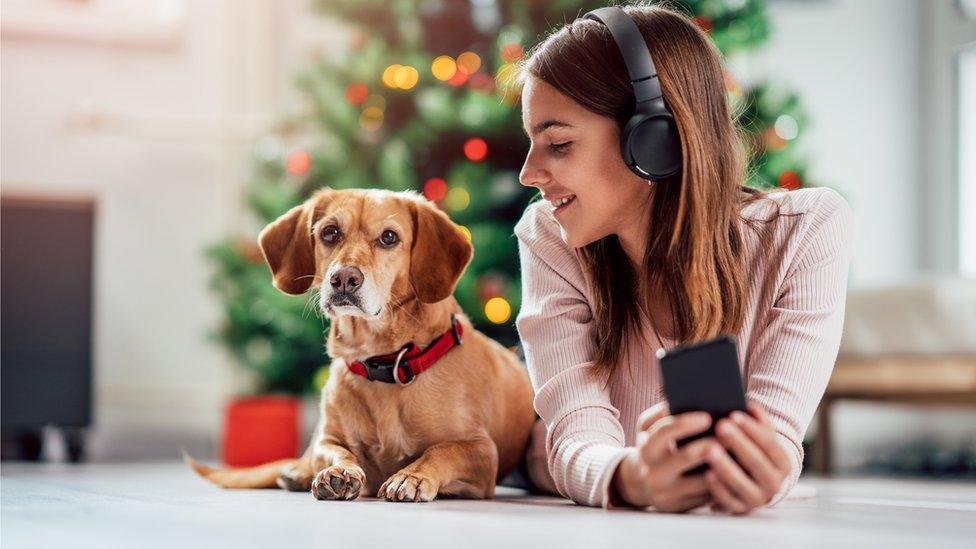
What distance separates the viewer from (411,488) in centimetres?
147

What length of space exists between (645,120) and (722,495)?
465 mm

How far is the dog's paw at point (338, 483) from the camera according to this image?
1.49 m

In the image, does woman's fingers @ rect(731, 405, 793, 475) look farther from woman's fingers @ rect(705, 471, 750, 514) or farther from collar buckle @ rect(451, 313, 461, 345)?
collar buckle @ rect(451, 313, 461, 345)

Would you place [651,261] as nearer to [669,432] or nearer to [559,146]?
[559,146]

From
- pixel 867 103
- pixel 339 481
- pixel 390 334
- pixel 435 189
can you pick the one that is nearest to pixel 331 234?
pixel 390 334

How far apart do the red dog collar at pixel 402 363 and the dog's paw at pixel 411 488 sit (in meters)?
0.19

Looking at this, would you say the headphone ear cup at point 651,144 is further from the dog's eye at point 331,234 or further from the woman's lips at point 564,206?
the dog's eye at point 331,234

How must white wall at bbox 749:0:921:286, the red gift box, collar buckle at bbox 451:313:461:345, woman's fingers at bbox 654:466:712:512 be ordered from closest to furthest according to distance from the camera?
woman's fingers at bbox 654:466:712:512
collar buckle at bbox 451:313:461:345
the red gift box
white wall at bbox 749:0:921:286

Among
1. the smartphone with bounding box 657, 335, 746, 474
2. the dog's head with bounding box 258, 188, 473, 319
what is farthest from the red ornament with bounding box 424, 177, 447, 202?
the smartphone with bounding box 657, 335, 746, 474

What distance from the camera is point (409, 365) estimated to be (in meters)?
1.63

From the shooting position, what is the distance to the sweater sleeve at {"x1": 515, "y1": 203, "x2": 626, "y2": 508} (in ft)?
4.34

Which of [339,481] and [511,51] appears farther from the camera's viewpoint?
[511,51]

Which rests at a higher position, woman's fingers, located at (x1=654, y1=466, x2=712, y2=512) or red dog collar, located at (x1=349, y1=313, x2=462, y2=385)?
red dog collar, located at (x1=349, y1=313, x2=462, y2=385)

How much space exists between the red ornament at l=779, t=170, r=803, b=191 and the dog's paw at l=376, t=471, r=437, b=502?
1791 millimetres
